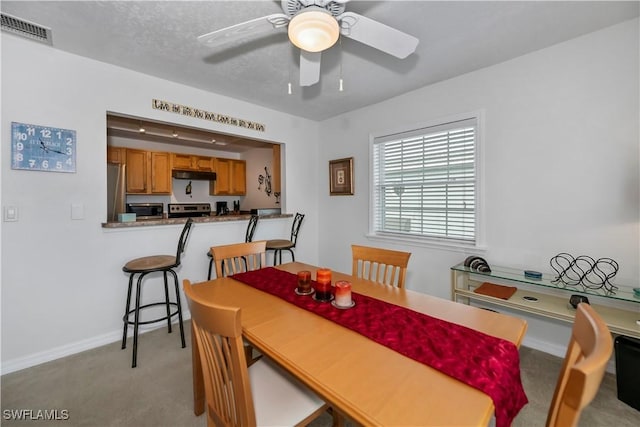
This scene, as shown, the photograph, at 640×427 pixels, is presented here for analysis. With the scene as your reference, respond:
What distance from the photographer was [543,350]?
7.51 ft

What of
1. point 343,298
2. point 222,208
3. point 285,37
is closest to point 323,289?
point 343,298

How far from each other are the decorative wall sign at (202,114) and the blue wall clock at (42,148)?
0.76 meters

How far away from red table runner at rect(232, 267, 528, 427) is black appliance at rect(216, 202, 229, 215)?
4.64 metres

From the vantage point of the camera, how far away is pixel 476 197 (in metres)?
2.65

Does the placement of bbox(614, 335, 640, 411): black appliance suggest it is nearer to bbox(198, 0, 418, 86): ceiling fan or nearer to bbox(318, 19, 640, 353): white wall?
bbox(318, 19, 640, 353): white wall

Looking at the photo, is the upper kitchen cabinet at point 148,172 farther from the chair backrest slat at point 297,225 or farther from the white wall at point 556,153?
the white wall at point 556,153

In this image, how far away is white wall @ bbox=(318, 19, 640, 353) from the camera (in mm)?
1948

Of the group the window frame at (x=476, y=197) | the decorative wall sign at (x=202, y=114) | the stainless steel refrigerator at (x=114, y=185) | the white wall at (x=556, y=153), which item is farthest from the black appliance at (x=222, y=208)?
the white wall at (x=556, y=153)

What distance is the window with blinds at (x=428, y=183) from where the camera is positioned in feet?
9.03

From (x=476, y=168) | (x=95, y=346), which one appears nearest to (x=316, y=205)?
(x=476, y=168)

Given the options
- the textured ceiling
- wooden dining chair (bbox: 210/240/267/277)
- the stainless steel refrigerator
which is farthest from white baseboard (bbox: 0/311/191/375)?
the textured ceiling

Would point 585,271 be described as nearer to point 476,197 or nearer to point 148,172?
point 476,197

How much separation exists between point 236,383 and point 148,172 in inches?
204

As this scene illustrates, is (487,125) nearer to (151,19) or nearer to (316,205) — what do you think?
(316,205)
